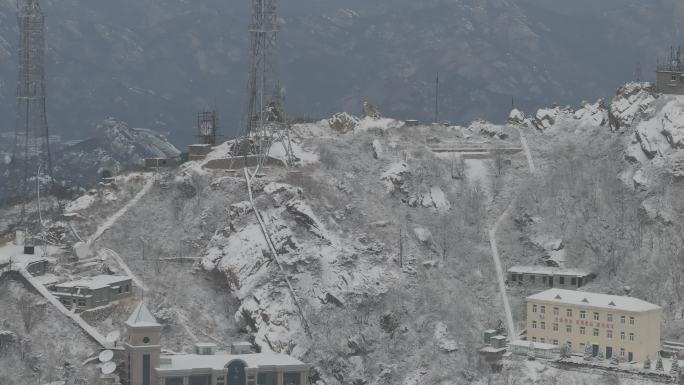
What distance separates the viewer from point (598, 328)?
16950 centimetres

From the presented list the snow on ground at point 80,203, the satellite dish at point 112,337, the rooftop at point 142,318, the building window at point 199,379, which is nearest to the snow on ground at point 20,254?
the snow on ground at point 80,203

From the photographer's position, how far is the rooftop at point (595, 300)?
168125 millimetres

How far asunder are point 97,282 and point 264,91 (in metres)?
34.2

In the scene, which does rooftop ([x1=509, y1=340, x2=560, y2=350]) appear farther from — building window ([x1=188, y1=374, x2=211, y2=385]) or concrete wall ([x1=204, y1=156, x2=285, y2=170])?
concrete wall ([x1=204, y1=156, x2=285, y2=170])

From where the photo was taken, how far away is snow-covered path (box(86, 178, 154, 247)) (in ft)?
596

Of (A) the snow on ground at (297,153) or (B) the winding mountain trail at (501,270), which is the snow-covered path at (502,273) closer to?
(B) the winding mountain trail at (501,270)

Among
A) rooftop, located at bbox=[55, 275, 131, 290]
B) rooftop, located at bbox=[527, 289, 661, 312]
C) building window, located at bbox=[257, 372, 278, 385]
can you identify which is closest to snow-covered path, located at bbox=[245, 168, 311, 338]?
building window, located at bbox=[257, 372, 278, 385]

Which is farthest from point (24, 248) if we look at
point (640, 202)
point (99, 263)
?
point (640, 202)

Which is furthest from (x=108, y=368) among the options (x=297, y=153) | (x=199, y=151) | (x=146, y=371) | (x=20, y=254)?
(x=297, y=153)

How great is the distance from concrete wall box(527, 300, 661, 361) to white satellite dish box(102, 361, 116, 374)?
3946 centimetres

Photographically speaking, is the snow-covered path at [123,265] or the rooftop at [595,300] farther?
the snow-covered path at [123,265]

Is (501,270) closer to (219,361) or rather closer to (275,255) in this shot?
(275,255)

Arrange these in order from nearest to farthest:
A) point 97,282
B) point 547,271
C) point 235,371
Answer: point 235,371
point 97,282
point 547,271

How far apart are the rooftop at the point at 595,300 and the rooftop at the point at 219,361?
24.9 meters
